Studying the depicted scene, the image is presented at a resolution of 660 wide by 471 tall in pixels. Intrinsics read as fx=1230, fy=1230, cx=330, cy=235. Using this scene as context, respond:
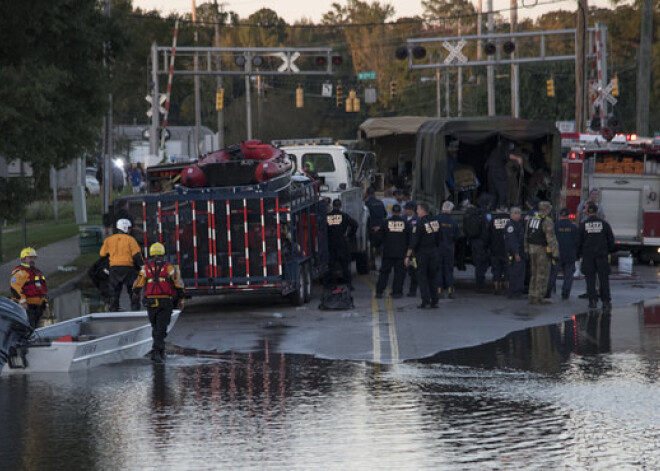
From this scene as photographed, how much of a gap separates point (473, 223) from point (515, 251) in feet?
4.80

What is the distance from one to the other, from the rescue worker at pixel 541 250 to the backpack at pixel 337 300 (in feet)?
10.6

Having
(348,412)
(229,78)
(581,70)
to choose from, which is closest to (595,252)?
(348,412)

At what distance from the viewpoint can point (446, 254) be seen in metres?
22.3

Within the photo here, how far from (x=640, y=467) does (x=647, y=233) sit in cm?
2055

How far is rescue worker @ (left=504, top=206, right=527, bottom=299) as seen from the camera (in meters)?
21.8

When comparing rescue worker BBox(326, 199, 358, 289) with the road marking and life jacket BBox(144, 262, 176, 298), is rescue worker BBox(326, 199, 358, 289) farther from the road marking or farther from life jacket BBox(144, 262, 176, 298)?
life jacket BBox(144, 262, 176, 298)

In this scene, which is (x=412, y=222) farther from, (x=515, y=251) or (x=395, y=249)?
(x=515, y=251)

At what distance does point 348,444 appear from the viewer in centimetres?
1020

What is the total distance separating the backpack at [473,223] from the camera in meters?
23.0

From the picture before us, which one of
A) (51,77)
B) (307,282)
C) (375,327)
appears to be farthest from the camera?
(51,77)

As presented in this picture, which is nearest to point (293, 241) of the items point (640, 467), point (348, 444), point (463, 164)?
point (463, 164)

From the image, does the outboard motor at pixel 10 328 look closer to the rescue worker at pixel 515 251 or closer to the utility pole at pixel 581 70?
the rescue worker at pixel 515 251

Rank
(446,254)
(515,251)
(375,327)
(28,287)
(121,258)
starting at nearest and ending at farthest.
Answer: (28,287), (375,327), (121,258), (515,251), (446,254)

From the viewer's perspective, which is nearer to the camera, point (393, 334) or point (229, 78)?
point (393, 334)
